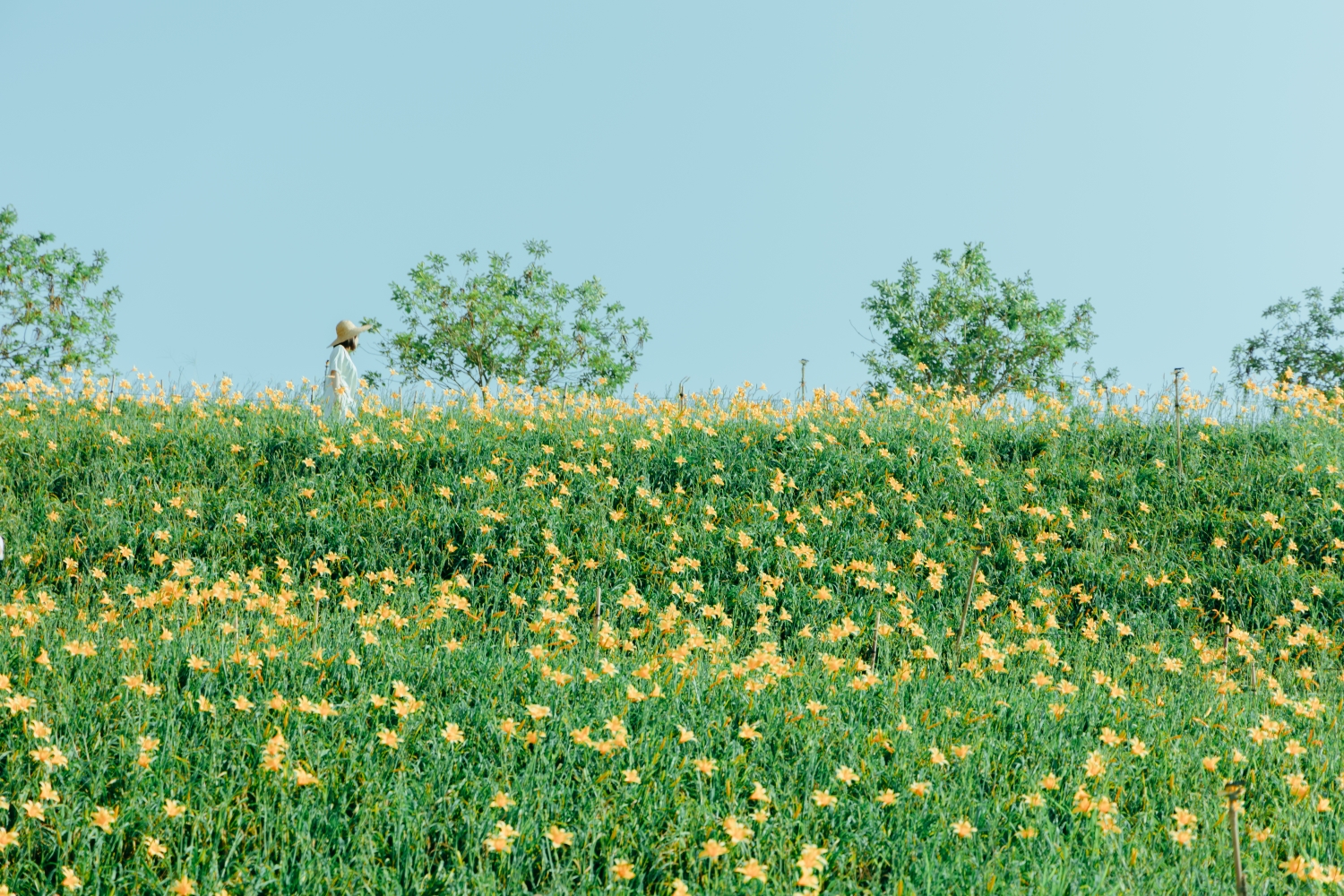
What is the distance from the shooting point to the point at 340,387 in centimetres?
971

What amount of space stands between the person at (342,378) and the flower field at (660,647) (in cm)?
45

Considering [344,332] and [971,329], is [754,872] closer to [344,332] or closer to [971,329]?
[344,332]

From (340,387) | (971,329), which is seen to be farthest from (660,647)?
(971,329)

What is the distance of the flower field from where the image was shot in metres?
3.13

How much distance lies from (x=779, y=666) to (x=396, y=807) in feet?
6.67

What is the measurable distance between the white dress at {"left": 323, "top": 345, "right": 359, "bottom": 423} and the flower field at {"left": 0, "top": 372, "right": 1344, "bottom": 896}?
1.31 feet

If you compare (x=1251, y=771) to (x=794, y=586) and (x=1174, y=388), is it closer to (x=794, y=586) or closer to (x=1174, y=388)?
(x=794, y=586)

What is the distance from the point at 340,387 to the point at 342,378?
942 millimetres

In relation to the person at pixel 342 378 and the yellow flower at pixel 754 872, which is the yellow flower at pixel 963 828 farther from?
the person at pixel 342 378

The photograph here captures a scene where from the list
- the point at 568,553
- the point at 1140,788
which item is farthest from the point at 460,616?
the point at 1140,788

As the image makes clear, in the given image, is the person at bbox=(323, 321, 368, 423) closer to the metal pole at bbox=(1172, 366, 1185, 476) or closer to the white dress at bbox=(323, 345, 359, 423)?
the white dress at bbox=(323, 345, 359, 423)

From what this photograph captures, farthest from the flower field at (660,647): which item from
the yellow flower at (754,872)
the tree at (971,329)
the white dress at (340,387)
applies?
the tree at (971,329)

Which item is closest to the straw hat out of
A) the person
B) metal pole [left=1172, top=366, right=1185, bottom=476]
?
the person

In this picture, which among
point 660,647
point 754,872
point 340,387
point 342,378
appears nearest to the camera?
point 754,872
